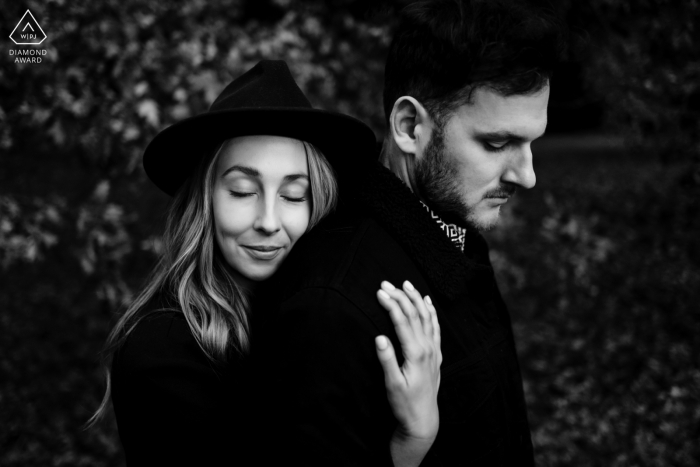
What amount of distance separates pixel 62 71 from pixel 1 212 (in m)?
0.91

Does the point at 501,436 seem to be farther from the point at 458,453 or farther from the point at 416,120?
the point at 416,120

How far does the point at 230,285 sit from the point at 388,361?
2.52ft

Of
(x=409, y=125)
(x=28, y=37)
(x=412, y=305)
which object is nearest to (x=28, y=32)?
(x=28, y=37)

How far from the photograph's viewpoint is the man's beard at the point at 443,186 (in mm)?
1970

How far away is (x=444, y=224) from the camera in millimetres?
2131

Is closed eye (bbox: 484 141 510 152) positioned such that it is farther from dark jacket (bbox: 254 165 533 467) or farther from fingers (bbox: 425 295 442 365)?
fingers (bbox: 425 295 442 365)

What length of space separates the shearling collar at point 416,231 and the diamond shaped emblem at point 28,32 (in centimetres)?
258

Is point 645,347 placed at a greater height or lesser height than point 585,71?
lesser

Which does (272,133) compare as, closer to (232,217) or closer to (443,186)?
(232,217)

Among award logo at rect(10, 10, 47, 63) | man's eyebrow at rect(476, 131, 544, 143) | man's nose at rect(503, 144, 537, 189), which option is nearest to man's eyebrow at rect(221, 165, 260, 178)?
man's eyebrow at rect(476, 131, 544, 143)

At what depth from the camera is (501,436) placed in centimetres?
192

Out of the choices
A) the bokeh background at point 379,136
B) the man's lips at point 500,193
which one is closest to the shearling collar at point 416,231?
the man's lips at point 500,193

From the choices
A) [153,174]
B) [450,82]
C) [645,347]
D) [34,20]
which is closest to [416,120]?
[450,82]

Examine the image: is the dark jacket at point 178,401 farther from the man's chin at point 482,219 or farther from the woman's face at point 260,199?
the man's chin at point 482,219
